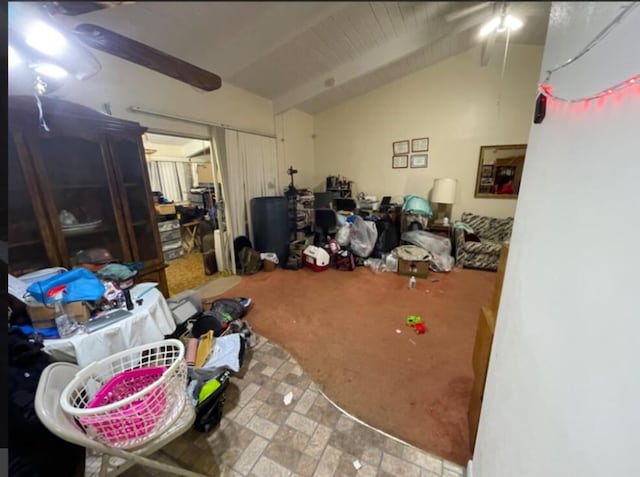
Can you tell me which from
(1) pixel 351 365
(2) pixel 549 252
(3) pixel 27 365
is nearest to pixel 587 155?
(2) pixel 549 252

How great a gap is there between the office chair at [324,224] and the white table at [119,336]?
2423 mm

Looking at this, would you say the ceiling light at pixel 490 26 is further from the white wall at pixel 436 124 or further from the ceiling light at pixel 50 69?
the white wall at pixel 436 124

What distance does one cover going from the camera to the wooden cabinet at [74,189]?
1489mm

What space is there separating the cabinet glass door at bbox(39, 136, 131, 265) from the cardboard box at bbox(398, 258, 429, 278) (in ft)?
9.22

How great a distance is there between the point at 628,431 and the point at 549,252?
1.20ft

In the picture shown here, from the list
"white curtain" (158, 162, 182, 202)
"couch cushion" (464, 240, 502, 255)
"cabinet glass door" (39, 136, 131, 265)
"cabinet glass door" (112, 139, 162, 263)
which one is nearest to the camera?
"cabinet glass door" (39, 136, 131, 265)

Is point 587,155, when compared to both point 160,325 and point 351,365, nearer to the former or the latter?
point 351,365

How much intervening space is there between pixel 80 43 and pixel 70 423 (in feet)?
3.52

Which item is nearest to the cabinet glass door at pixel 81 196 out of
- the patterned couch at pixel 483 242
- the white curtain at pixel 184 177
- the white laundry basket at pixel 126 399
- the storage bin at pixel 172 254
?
the white laundry basket at pixel 126 399

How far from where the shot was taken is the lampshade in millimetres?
3642

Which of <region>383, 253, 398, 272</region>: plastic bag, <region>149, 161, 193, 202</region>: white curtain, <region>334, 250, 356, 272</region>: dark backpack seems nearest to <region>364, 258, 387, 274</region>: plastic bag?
<region>383, 253, 398, 272</region>: plastic bag

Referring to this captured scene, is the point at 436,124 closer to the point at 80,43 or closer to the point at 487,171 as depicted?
the point at 487,171

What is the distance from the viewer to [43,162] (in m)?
1.56

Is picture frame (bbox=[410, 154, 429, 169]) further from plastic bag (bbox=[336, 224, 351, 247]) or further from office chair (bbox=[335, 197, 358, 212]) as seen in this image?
plastic bag (bbox=[336, 224, 351, 247])
